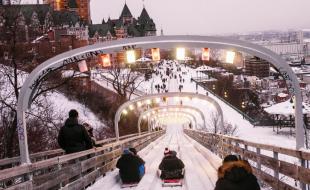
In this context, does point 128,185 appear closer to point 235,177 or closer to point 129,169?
point 129,169

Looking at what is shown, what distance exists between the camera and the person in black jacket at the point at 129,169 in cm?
1461

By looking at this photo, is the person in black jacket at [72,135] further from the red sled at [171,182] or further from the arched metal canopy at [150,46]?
the red sled at [171,182]

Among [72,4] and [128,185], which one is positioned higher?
[72,4]

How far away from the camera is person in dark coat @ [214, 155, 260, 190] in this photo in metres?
6.98

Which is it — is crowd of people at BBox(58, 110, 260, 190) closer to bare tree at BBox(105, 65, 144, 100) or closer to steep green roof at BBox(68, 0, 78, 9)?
bare tree at BBox(105, 65, 144, 100)

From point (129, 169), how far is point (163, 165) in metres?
1.17

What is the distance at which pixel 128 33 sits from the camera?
193m

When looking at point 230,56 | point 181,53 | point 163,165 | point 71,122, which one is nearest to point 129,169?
point 163,165

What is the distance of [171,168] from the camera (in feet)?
49.4

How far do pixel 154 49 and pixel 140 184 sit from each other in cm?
421

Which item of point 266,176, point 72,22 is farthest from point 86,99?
point 72,22

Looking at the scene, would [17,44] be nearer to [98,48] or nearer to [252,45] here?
[98,48]

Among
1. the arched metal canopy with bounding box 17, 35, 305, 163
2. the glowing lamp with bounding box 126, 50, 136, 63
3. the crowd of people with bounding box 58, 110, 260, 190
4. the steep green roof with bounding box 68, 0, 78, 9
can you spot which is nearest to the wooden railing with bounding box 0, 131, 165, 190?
the crowd of people with bounding box 58, 110, 260, 190

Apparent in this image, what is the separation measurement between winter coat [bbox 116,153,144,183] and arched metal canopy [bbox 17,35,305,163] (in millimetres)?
3816
